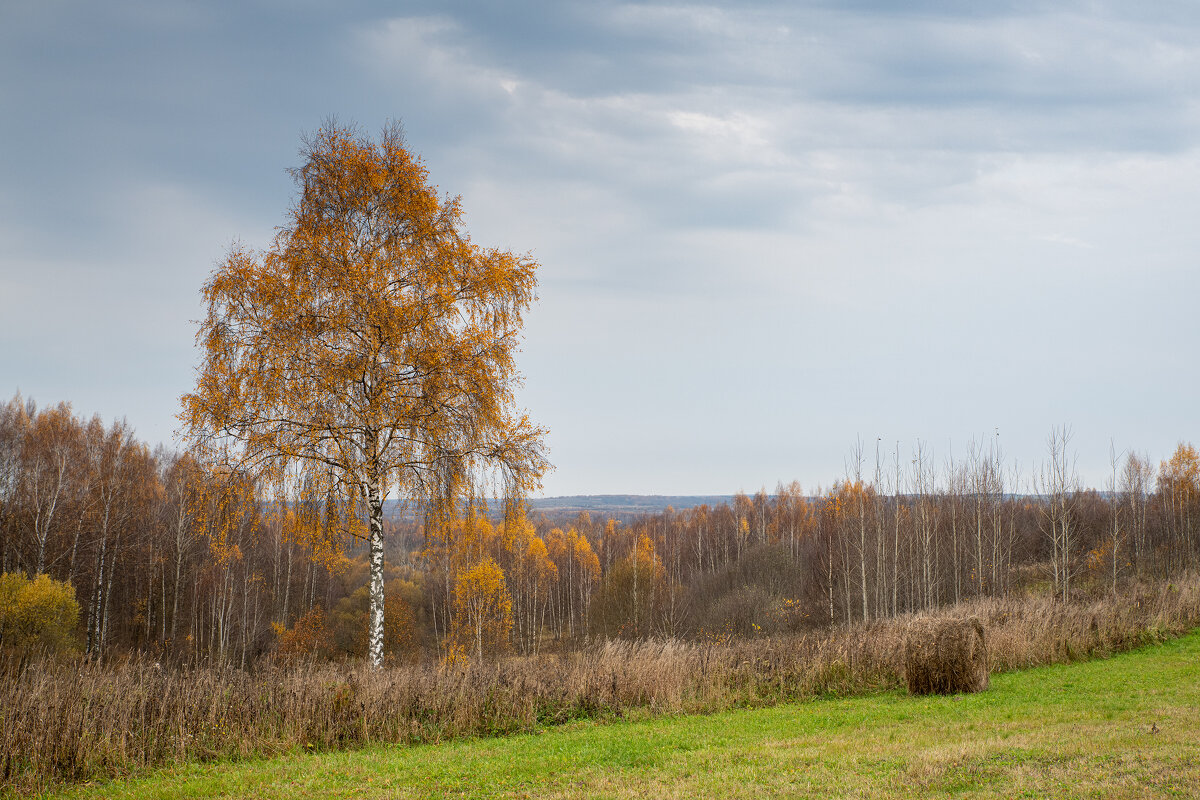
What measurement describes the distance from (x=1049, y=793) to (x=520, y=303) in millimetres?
12272

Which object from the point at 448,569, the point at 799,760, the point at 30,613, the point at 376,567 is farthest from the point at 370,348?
the point at 448,569

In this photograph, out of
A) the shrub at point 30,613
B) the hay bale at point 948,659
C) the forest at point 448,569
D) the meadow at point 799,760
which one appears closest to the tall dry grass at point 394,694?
the meadow at point 799,760

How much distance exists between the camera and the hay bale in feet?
43.0

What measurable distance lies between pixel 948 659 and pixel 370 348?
12325mm

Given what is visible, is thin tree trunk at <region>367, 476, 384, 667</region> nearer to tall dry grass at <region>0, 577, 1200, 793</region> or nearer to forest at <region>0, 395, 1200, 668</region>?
tall dry grass at <region>0, 577, 1200, 793</region>

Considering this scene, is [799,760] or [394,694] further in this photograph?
[394,694]

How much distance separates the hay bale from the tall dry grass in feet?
A: 3.53

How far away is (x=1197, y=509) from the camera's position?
169ft

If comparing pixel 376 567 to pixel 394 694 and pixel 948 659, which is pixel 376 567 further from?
pixel 948 659

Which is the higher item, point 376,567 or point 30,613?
point 376,567

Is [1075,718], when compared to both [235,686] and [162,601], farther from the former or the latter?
[162,601]

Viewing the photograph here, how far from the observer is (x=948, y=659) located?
43.1ft

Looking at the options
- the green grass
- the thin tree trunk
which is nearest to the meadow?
the green grass

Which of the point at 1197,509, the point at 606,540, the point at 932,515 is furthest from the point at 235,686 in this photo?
the point at 606,540
